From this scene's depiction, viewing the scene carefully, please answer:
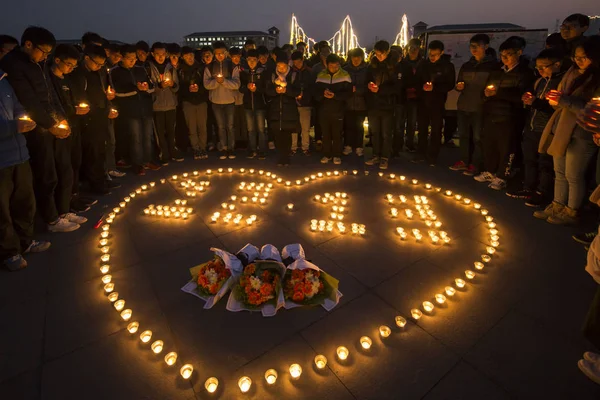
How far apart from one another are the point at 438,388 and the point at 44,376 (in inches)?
108

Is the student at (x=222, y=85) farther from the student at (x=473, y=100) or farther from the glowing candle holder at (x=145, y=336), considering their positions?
the glowing candle holder at (x=145, y=336)

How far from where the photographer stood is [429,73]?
662 centimetres

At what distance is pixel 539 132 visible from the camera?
4.89 meters

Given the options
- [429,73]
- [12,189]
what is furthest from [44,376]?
[429,73]

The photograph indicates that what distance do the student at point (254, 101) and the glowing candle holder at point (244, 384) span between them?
571cm

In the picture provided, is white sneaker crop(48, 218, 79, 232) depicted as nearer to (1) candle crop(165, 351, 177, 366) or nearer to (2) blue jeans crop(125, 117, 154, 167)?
(2) blue jeans crop(125, 117, 154, 167)

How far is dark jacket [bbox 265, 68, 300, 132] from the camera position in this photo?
6.75 meters

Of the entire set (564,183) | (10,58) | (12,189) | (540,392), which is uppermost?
(10,58)

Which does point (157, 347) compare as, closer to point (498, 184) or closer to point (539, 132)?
point (539, 132)

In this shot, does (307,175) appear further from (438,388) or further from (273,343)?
(438,388)

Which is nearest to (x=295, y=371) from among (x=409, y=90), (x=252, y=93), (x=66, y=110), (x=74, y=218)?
(x=74, y=218)

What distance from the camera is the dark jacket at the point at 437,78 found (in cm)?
651

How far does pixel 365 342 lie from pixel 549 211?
3.65m

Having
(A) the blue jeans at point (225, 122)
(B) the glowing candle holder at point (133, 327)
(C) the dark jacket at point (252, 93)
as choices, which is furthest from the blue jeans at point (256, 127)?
(B) the glowing candle holder at point (133, 327)
